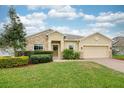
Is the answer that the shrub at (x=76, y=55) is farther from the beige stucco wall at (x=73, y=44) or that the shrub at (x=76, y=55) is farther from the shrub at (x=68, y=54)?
the beige stucco wall at (x=73, y=44)

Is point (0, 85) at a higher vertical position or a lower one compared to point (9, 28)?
lower

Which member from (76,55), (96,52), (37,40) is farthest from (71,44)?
(37,40)

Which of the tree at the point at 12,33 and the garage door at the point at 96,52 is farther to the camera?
the garage door at the point at 96,52

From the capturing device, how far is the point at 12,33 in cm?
1814

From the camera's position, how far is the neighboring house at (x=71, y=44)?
22703mm

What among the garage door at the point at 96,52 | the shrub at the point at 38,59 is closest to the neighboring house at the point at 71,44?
the garage door at the point at 96,52

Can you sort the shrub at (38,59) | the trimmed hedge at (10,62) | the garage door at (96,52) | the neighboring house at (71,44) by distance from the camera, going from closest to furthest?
the trimmed hedge at (10,62) → the shrub at (38,59) → the neighboring house at (71,44) → the garage door at (96,52)

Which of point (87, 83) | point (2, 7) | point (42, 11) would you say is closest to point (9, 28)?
point (2, 7)

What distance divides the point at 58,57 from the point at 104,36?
19.2 feet

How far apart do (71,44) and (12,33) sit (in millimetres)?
7775

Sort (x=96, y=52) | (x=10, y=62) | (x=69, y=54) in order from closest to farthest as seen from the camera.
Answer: (x=10, y=62)
(x=69, y=54)
(x=96, y=52)

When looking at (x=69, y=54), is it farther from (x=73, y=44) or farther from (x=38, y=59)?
(x=38, y=59)

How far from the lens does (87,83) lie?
911cm
